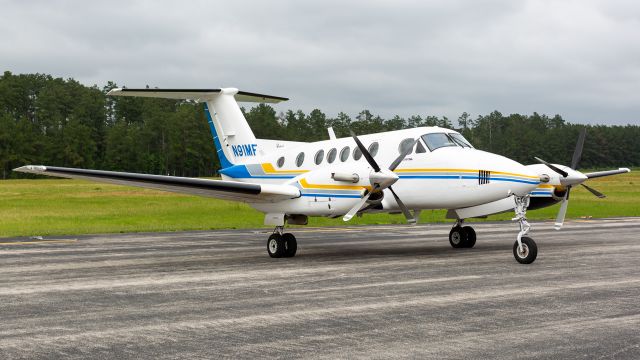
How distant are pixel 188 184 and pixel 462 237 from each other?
7.77m

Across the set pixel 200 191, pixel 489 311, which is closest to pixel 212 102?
pixel 200 191

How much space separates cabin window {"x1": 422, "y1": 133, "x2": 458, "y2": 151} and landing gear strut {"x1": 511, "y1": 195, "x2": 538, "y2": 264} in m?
2.39

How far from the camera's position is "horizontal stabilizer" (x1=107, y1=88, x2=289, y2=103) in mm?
19875

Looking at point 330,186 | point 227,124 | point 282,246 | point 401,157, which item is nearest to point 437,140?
point 401,157

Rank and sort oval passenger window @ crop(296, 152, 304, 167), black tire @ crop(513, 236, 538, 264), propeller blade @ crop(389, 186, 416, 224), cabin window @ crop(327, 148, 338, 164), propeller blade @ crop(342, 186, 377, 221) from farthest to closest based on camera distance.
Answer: oval passenger window @ crop(296, 152, 304, 167) → cabin window @ crop(327, 148, 338, 164) → propeller blade @ crop(389, 186, 416, 224) → propeller blade @ crop(342, 186, 377, 221) → black tire @ crop(513, 236, 538, 264)

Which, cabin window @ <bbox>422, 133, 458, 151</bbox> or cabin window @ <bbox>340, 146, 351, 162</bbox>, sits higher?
cabin window @ <bbox>422, 133, 458, 151</bbox>

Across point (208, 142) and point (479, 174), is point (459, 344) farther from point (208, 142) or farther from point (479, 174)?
point (208, 142)

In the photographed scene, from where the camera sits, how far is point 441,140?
53.9 ft

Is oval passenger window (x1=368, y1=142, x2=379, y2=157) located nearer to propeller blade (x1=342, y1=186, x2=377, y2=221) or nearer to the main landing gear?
propeller blade (x1=342, y1=186, x2=377, y2=221)

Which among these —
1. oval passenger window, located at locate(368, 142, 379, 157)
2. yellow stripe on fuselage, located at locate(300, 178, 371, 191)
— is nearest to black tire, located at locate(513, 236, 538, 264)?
yellow stripe on fuselage, located at locate(300, 178, 371, 191)

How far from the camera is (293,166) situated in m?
18.6

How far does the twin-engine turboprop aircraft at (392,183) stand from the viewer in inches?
591

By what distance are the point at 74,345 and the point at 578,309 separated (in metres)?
6.53

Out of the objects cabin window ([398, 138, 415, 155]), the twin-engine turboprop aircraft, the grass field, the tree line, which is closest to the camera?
the twin-engine turboprop aircraft
